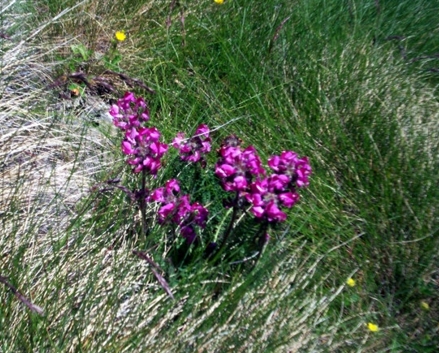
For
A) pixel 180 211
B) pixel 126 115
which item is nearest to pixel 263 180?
pixel 180 211

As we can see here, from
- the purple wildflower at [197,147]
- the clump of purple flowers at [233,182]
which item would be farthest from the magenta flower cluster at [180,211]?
the purple wildflower at [197,147]

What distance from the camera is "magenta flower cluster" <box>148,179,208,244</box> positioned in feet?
6.16

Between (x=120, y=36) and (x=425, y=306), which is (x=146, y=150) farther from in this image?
(x=120, y=36)

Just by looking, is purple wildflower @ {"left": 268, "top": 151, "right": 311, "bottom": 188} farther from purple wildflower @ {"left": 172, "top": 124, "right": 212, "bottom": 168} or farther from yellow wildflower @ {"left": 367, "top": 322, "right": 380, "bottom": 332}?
yellow wildflower @ {"left": 367, "top": 322, "right": 380, "bottom": 332}

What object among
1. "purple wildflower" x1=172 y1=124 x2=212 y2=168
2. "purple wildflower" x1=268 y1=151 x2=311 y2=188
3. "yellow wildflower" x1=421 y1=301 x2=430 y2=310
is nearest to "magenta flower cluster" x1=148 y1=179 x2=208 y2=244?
"purple wildflower" x1=172 y1=124 x2=212 y2=168

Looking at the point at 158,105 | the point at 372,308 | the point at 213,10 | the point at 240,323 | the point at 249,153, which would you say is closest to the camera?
the point at 240,323

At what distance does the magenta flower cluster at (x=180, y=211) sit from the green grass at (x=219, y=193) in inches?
3.3

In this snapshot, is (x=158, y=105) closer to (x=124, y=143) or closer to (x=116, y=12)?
(x=116, y=12)

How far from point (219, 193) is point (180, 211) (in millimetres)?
322

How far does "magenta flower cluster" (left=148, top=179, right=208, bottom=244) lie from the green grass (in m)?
0.08

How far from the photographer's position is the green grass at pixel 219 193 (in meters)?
1.67

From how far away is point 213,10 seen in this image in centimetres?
336

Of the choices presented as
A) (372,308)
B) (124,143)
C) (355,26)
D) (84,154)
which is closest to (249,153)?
(124,143)

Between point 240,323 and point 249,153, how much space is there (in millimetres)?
437
